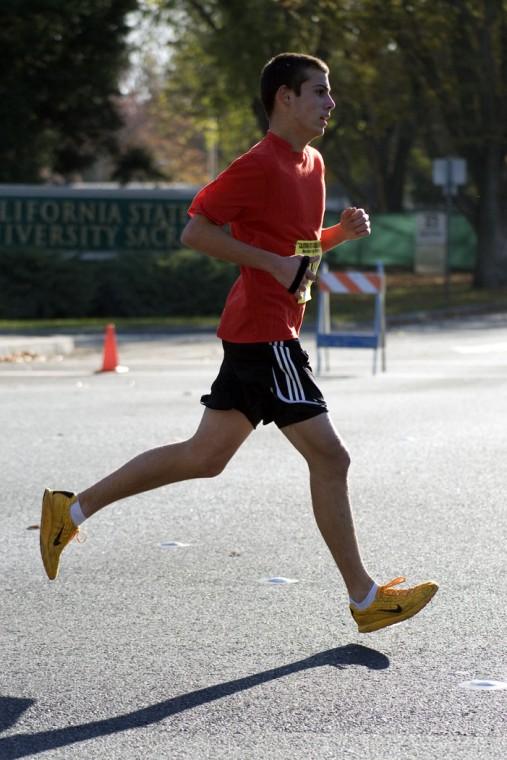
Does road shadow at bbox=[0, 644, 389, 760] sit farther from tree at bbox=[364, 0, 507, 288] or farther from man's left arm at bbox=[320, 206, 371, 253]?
tree at bbox=[364, 0, 507, 288]

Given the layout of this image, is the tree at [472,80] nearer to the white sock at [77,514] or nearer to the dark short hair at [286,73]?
the dark short hair at [286,73]

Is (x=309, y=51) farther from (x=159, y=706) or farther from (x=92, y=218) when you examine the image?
(x=159, y=706)

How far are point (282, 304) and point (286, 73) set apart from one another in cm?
79

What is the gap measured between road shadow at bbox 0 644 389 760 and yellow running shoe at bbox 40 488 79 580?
40.9 inches

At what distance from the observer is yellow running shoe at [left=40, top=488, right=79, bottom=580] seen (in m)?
5.79

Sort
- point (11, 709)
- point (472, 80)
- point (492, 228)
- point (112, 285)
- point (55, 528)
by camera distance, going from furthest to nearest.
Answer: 1. point (492, 228)
2. point (472, 80)
3. point (112, 285)
4. point (55, 528)
5. point (11, 709)

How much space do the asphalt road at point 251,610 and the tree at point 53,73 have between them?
942 inches

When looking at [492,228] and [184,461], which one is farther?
[492,228]

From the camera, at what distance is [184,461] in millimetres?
5645

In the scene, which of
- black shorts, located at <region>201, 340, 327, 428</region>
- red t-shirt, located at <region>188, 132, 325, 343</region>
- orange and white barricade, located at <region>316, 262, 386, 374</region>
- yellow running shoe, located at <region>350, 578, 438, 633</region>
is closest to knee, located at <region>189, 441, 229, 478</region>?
black shorts, located at <region>201, 340, 327, 428</region>

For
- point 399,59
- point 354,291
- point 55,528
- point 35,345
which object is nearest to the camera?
point 55,528

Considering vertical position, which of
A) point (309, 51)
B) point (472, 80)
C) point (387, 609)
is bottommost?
point (387, 609)

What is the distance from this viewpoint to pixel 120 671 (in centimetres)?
506

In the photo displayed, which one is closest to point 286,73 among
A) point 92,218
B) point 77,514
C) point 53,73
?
point 77,514
